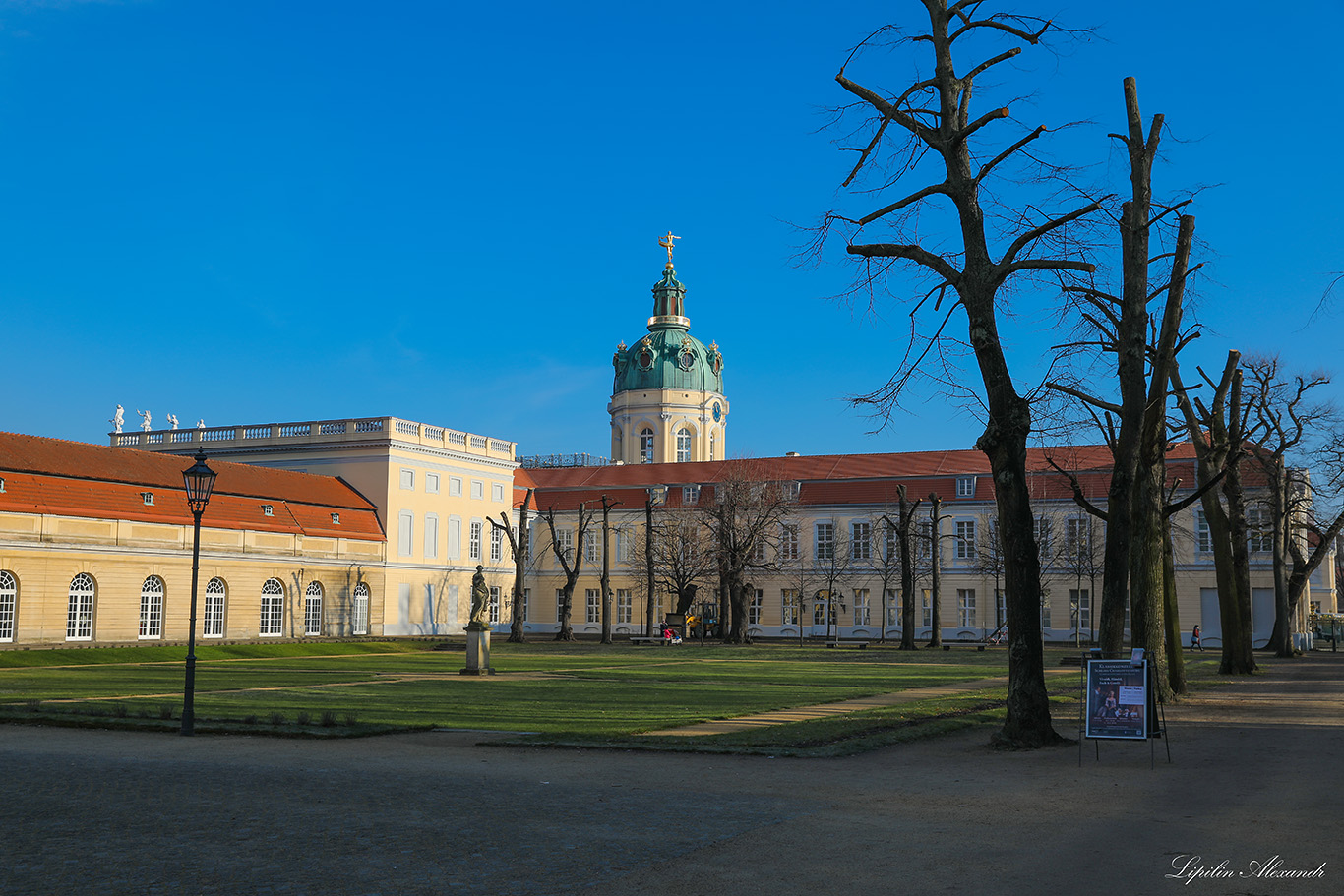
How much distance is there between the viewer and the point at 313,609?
6122 cm

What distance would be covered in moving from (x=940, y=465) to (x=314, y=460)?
38.8 meters

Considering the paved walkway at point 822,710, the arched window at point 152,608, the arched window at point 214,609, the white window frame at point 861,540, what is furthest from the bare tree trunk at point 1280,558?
the arched window at point 152,608

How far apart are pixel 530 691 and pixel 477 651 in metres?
6.80

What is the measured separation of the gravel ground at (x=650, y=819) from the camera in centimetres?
768

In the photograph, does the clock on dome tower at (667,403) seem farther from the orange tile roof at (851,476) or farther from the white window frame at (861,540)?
the white window frame at (861,540)

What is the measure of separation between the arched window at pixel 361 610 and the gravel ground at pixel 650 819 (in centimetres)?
5021

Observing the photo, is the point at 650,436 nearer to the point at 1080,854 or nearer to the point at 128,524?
the point at 128,524

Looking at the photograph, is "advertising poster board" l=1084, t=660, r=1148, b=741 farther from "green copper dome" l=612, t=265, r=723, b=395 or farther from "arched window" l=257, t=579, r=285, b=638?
"green copper dome" l=612, t=265, r=723, b=395

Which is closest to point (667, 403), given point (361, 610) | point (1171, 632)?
point (361, 610)

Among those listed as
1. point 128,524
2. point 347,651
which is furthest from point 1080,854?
point 128,524

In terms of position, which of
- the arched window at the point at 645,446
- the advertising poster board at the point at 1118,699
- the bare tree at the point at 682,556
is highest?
the arched window at the point at 645,446

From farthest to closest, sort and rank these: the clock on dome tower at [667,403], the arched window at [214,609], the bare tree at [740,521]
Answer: the clock on dome tower at [667,403], the bare tree at [740,521], the arched window at [214,609]

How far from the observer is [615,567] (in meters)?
82.6

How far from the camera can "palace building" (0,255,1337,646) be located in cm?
4941
